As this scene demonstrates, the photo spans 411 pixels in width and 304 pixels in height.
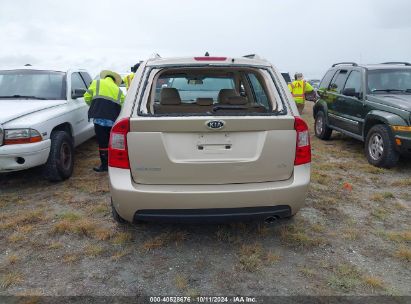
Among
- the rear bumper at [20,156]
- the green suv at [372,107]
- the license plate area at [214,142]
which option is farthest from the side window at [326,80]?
the rear bumper at [20,156]

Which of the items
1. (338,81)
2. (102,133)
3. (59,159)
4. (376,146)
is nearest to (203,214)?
(59,159)

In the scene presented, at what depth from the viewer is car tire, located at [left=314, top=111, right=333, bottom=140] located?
8391mm

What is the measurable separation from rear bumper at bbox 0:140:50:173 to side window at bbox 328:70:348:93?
5.96 m

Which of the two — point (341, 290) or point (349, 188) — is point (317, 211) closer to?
point (349, 188)

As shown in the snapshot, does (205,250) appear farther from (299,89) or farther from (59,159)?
(299,89)

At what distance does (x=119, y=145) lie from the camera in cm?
297

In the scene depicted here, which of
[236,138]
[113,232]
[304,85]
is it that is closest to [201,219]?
[236,138]

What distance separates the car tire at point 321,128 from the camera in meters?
8.39

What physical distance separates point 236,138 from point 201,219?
72 centimetres

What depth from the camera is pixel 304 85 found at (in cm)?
1298

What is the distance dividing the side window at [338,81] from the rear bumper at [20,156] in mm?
5958

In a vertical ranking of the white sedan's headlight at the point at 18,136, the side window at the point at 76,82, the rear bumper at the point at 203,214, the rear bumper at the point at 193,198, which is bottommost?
the rear bumper at the point at 203,214

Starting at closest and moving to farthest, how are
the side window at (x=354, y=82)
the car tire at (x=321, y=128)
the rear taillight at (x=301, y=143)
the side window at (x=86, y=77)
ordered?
the rear taillight at (x=301, y=143)
the side window at (x=354, y=82)
the side window at (x=86, y=77)
the car tire at (x=321, y=128)

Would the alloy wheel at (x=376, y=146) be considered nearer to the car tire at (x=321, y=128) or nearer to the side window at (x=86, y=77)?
the car tire at (x=321, y=128)
